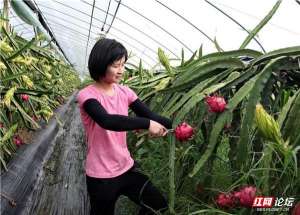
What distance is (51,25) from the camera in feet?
35.8

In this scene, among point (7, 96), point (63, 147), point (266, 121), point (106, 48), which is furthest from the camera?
point (63, 147)

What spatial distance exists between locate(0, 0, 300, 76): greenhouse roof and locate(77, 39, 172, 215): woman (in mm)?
709

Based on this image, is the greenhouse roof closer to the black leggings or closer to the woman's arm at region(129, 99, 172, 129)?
the woman's arm at region(129, 99, 172, 129)

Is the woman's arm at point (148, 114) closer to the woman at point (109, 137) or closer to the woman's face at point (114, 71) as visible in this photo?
the woman at point (109, 137)

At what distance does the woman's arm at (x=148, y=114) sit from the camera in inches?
72.3

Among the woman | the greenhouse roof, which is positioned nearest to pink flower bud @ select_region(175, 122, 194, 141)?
the woman

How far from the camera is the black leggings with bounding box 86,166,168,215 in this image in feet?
5.79

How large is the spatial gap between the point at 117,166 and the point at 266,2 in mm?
3326

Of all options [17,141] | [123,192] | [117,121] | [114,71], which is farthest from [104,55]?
[17,141]

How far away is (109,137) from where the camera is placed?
178 centimetres

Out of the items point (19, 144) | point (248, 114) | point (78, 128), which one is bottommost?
point (78, 128)

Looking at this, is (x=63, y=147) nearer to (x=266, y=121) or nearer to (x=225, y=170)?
(x=225, y=170)

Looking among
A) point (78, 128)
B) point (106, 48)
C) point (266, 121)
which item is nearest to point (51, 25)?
point (78, 128)

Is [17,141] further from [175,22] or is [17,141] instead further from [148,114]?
[175,22]
